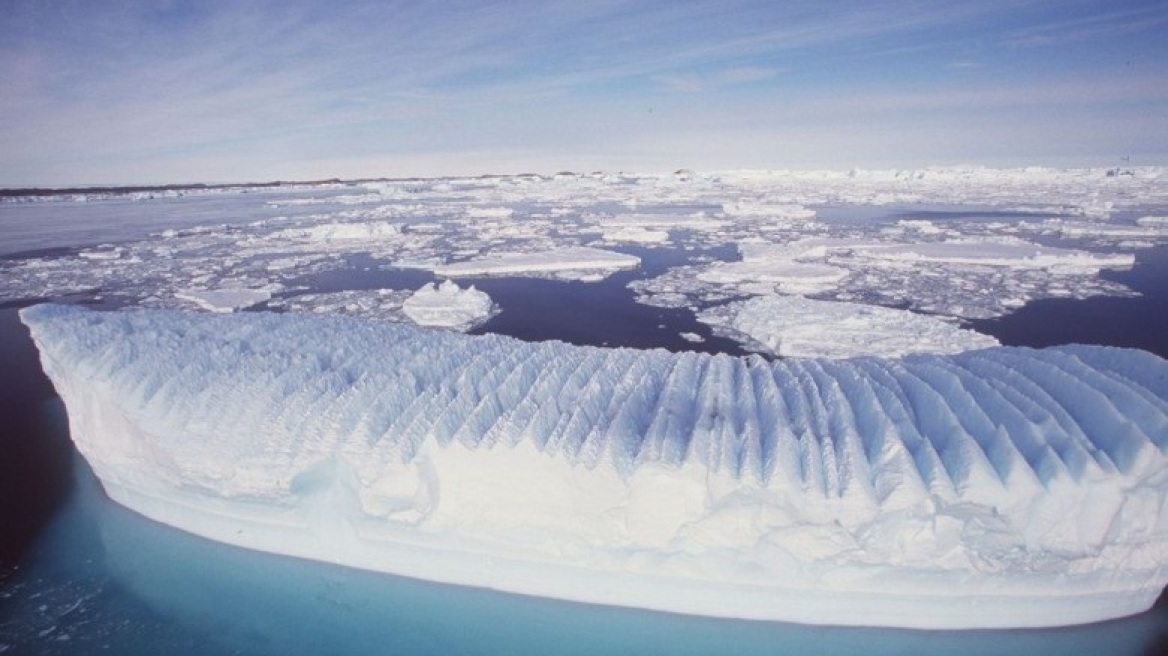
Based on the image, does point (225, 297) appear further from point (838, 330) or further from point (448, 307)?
point (838, 330)

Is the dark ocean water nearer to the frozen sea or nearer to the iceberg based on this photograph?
the frozen sea

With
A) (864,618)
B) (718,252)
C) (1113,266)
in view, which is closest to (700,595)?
(864,618)

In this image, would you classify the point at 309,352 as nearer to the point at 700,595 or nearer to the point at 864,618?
the point at 700,595

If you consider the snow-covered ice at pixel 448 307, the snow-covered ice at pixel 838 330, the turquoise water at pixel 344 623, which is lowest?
the turquoise water at pixel 344 623

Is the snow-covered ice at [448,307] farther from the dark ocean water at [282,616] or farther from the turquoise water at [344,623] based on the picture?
the turquoise water at [344,623]

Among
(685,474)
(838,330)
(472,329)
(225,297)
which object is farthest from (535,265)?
(685,474)

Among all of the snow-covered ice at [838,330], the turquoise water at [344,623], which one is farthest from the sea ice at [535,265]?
the turquoise water at [344,623]
